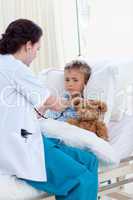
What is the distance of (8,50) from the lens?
184 centimetres

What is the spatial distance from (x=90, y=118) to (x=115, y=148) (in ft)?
0.68

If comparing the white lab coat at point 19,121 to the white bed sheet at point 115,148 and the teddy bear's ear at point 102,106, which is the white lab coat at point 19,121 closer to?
the white bed sheet at point 115,148

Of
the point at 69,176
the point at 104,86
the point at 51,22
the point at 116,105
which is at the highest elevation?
the point at 51,22

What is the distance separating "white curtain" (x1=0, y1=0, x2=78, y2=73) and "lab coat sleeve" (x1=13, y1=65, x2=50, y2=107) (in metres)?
1.69

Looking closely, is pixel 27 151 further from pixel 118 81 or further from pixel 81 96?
pixel 118 81

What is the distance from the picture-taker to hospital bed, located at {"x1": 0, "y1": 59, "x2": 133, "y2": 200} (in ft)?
6.71

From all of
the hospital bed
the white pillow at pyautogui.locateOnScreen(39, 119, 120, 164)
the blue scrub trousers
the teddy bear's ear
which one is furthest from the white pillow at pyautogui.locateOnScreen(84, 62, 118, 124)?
the blue scrub trousers

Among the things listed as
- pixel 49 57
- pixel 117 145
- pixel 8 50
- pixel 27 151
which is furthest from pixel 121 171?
pixel 49 57

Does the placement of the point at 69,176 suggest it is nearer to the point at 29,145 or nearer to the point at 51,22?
the point at 29,145

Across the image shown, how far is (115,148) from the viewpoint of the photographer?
2.06 metres

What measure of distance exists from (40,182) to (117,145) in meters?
0.55

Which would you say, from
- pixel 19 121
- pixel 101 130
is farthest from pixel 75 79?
pixel 19 121

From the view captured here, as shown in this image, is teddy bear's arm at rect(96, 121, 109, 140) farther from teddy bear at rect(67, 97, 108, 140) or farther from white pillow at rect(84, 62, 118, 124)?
white pillow at rect(84, 62, 118, 124)

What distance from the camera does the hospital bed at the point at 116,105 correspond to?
2045mm
